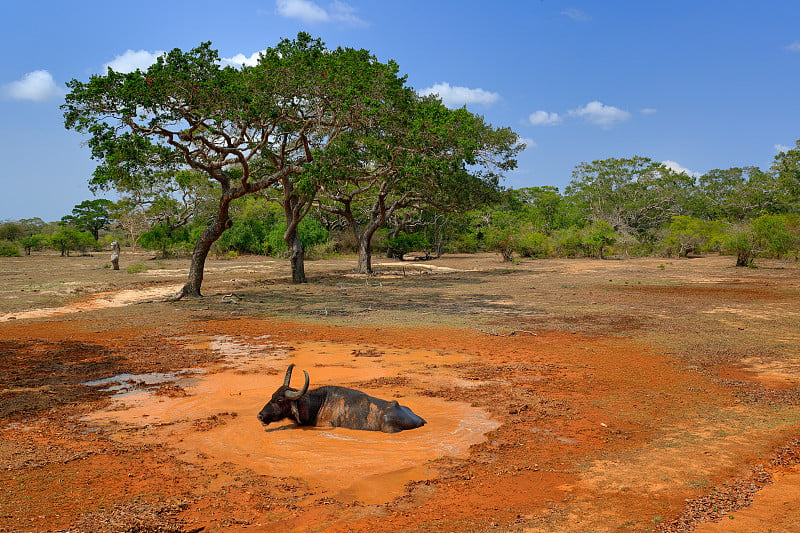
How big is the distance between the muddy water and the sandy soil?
35 millimetres

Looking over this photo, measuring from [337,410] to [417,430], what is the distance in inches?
42.7

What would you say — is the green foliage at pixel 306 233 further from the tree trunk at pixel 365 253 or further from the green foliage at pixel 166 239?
the green foliage at pixel 166 239

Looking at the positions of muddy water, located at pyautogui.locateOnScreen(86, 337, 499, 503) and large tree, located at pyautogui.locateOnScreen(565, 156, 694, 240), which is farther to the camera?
large tree, located at pyautogui.locateOnScreen(565, 156, 694, 240)

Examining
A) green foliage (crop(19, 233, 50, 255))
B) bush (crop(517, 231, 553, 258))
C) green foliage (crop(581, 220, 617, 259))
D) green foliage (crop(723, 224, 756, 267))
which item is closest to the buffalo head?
green foliage (crop(723, 224, 756, 267))

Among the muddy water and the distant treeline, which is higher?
the distant treeline

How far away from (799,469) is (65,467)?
24.5 feet

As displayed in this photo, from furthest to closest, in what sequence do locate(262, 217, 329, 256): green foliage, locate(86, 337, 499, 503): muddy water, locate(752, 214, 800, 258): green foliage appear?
locate(262, 217, 329, 256): green foliage → locate(752, 214, 800, 258): green foliage → locate(86, 337, 499, 503): muddy water

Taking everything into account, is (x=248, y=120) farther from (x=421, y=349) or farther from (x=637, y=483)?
(x=637, y=483)

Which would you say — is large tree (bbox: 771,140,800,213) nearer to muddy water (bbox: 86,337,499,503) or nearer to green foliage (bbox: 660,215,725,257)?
green foliage (bbox: 660,215,725,257)

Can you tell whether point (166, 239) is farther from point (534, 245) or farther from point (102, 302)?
point (534, 245)

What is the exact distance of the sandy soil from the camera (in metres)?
4.63

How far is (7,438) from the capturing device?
20.7 feet

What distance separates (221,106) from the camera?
60.4 feet

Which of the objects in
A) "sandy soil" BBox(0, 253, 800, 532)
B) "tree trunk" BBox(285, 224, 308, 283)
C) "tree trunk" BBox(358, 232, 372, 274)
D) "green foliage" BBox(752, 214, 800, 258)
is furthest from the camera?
"green foliage" BBox(752, 214, 800, 258)
